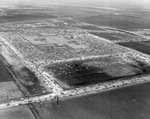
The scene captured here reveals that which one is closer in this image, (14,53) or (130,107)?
(130,107)

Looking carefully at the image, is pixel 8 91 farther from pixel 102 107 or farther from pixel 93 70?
pixel 93 70

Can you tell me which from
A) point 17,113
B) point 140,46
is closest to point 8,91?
point 17,113

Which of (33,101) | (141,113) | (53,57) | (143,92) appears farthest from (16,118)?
(53,57)

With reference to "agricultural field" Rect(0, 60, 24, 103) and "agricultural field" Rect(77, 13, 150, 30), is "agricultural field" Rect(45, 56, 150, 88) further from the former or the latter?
"agricultural field" Rect(77, 13, 150, 30)

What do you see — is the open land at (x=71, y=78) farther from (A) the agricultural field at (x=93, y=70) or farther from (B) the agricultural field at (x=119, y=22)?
(B) the agricultural field at (x=119, y=22)

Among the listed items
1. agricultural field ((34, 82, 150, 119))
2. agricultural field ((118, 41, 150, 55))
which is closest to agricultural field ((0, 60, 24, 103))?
agricultural field ((34, 82, 150, 119))

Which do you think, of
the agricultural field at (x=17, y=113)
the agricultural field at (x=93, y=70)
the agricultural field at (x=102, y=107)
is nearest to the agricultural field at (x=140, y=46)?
the agricultural field at (x=93, y=70)

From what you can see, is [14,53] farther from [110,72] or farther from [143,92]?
[143,92]
